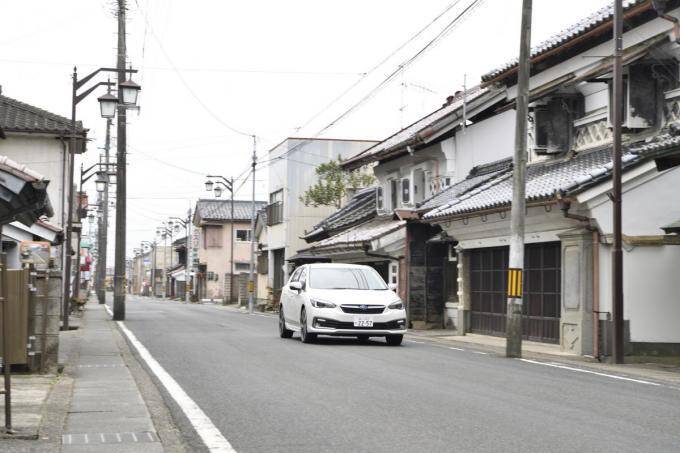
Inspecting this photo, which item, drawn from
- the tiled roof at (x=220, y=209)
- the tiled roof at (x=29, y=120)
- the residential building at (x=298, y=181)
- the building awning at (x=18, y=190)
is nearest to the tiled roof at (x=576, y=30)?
the building awning at (x=18, y=190)

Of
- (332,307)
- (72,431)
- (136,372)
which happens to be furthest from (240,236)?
(72,431)

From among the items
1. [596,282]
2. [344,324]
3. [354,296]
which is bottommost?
[344,324]

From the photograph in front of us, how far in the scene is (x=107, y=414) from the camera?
9.03m

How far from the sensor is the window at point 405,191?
1292 inches

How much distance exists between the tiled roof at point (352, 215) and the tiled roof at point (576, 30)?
53.1ft

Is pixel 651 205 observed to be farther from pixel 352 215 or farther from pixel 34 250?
pixel 352 215

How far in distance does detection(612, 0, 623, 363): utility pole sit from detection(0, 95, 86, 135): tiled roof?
20.8m

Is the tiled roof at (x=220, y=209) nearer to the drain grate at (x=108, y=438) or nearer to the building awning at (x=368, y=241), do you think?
the building awning at (x=368, y=241)

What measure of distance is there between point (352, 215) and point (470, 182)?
50.8ft

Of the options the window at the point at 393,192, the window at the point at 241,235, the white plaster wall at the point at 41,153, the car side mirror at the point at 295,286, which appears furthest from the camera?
the window at the point at 241,235

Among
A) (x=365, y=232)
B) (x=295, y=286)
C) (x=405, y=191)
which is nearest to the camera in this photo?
(x=295, y=286)

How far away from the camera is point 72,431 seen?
7.98 metres

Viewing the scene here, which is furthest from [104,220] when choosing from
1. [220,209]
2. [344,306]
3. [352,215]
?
[344,306]

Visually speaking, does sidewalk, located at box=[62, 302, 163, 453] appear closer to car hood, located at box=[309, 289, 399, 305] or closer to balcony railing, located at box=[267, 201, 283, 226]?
car hood, located at box=[309, 289, 399, 305]
